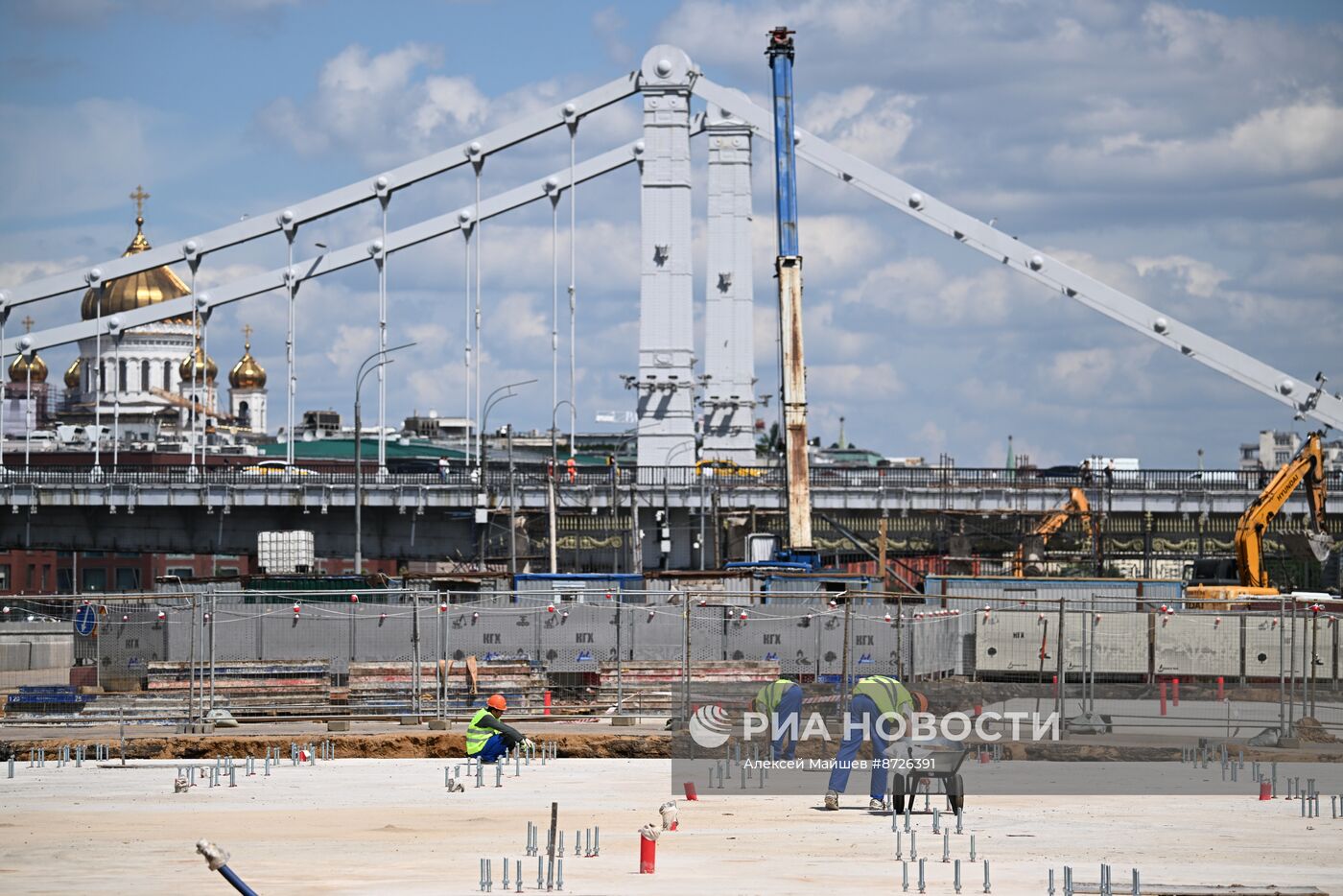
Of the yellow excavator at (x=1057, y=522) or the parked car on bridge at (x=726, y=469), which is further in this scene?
the parked car on bridge at (x=726, y=469)

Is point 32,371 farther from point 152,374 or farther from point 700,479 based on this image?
point 700,479

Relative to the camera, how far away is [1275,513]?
6094 centimetres

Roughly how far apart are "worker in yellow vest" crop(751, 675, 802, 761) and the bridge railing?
1945 inches

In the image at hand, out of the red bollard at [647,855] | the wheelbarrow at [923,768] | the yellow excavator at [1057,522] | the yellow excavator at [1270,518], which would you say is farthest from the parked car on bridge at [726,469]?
the red bollard at [647,855]

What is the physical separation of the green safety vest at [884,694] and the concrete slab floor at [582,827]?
1.30m

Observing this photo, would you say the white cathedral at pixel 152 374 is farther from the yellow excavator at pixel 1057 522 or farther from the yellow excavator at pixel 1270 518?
the yellow excavator at pixel 1270 518

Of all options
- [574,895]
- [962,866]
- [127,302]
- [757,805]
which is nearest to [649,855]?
[574,895]

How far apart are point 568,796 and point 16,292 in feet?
301

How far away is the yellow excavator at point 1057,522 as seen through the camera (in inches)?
3024

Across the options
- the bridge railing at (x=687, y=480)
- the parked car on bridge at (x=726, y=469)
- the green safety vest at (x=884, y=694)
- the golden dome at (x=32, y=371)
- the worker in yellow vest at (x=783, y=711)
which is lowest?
the worker in yellow vest at (x=783, y=711)

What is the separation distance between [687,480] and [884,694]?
6173 cm

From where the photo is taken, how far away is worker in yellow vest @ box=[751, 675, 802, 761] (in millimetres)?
25641

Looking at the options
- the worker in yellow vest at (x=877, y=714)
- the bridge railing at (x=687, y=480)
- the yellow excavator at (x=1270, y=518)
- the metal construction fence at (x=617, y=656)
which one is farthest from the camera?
the bridge railing at (x=687, y=480)

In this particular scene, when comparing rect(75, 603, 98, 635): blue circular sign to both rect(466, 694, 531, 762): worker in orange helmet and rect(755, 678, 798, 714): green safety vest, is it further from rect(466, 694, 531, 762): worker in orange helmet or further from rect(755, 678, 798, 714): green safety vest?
rect(755, 678, 798, 714): green safety vest
